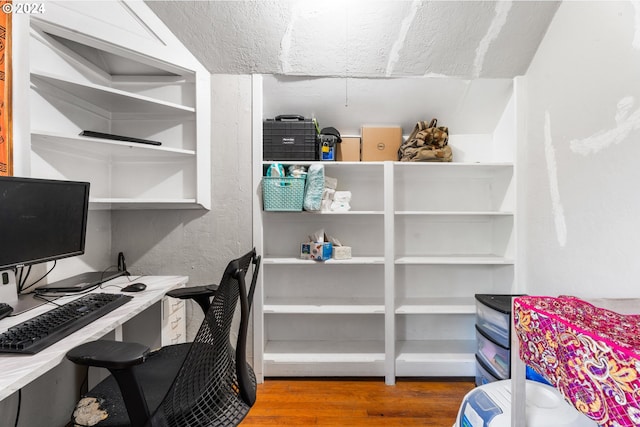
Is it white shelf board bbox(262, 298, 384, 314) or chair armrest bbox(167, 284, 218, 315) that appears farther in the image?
white shelf board bbox(262, 298, 384, 314)

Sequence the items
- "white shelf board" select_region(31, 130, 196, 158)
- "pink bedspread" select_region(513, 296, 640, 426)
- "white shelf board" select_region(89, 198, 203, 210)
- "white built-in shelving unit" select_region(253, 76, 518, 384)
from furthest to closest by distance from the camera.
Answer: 1. "white built-in shelving unit" select_region(253, 76, 518, 384)
2. "white shelf board" select_region(89, 198, 203, 210)
3. "white shelf board" select_region(31, 130, 196, 158)
4. "pink bedspread" select_region(513, 296, 640, 426)

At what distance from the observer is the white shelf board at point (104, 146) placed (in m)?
1.40

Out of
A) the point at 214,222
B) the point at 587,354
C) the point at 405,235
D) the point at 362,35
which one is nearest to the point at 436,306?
the point at 405,235

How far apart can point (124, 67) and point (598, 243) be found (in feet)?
9.48

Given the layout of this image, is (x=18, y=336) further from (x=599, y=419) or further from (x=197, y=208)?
(x=599, y=419)

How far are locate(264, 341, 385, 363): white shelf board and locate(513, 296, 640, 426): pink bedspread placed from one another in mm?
1247

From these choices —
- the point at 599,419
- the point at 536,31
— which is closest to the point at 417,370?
the point at 599,419

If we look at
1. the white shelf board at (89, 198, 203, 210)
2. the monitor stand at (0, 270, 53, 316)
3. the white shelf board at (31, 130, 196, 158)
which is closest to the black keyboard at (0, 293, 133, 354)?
the monitor stand at (0, 270, 53, 316)

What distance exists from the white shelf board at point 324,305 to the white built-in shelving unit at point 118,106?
35.0 inches

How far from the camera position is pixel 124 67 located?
1792 millimetres

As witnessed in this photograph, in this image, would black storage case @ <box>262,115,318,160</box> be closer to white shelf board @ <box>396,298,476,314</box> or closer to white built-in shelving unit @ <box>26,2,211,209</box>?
white built-in shelving unit @ <box>26,2,211,209</box>

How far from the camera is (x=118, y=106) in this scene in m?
1.79

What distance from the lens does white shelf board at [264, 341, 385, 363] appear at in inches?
76.1

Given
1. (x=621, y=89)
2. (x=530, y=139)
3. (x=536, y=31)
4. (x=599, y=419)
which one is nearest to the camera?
(x=599, y=419)
